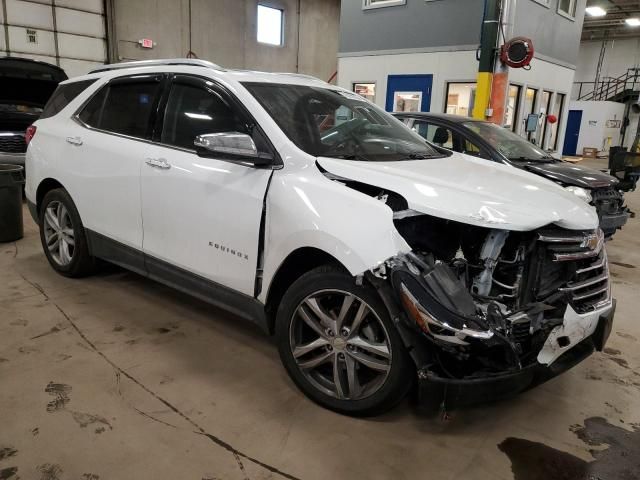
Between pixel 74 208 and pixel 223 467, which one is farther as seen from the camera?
pixel 74 208

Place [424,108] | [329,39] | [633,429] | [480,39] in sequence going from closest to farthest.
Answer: [633,429], [480,39], [424,108], [329,39]

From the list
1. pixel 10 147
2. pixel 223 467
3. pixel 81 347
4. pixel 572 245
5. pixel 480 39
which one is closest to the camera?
pixel 223 467

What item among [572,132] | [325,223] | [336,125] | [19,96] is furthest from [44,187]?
[572,132]

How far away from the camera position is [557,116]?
12.3 m

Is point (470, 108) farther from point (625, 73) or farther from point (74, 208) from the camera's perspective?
point (625, 73)

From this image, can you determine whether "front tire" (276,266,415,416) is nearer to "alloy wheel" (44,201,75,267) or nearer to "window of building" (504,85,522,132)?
"alloy wheel" (44,201,75,267)

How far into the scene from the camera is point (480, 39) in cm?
888

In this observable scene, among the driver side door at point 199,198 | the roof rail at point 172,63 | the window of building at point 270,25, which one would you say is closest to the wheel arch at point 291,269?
the driver side door at point 199,198

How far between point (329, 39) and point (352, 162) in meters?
17.5

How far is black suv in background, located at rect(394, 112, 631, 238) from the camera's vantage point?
5.18 metres

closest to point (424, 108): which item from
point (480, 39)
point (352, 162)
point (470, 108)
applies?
point (470, 108)

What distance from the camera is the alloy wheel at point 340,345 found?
2.21 m

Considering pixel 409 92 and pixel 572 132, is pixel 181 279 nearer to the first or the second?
pixel 409 92

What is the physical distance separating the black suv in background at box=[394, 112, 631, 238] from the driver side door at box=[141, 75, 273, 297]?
3.34 metres
